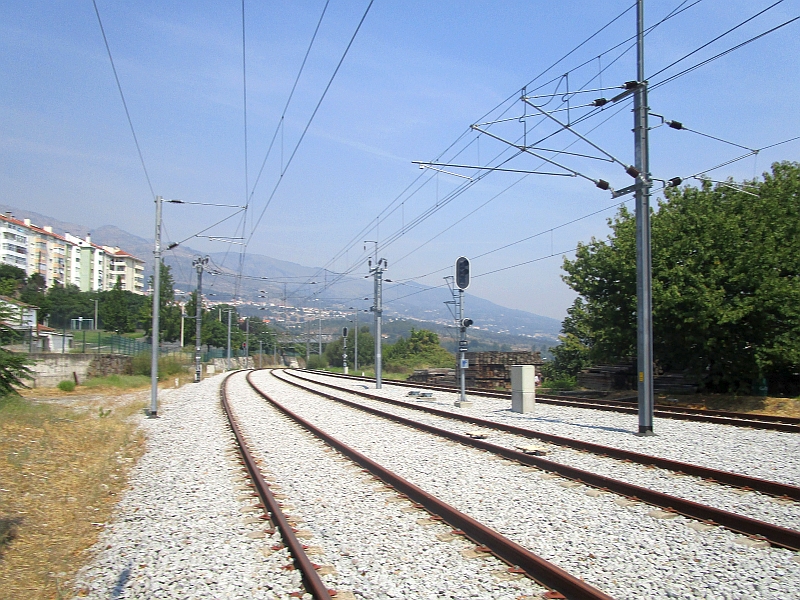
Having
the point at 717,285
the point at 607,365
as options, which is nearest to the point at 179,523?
the point at 717,285

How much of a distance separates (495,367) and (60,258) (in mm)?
142617

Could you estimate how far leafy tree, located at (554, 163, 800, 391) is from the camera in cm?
2386

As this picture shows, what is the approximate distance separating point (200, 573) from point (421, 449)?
25.8 ft

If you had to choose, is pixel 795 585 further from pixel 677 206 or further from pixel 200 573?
pixel 677 206

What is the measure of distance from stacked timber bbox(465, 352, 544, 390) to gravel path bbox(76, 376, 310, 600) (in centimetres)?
3354

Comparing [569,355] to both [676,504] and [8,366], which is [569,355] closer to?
[8,366]

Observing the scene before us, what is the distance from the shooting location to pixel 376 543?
279 inches

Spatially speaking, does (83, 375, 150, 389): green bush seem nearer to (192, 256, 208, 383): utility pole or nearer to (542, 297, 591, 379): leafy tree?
(192, 256, 208, 383): utility pole

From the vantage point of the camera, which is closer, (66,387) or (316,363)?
(66,387)

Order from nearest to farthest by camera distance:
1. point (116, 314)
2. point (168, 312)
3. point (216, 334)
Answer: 1. point (168, 312)
2. point (116, 314)
3. point (216, 334)

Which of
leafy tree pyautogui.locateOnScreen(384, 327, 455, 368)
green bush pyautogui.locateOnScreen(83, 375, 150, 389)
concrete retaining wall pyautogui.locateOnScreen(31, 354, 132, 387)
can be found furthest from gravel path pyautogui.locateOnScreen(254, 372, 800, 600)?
leafy tree pyautogui.locateOnScreen(384, 327, 455, 368)

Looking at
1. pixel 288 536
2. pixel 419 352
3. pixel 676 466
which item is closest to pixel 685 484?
pixel 676 466

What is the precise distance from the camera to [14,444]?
14.2m

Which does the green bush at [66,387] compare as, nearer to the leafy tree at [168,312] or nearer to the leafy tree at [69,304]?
the leafy tree at [168,312]
